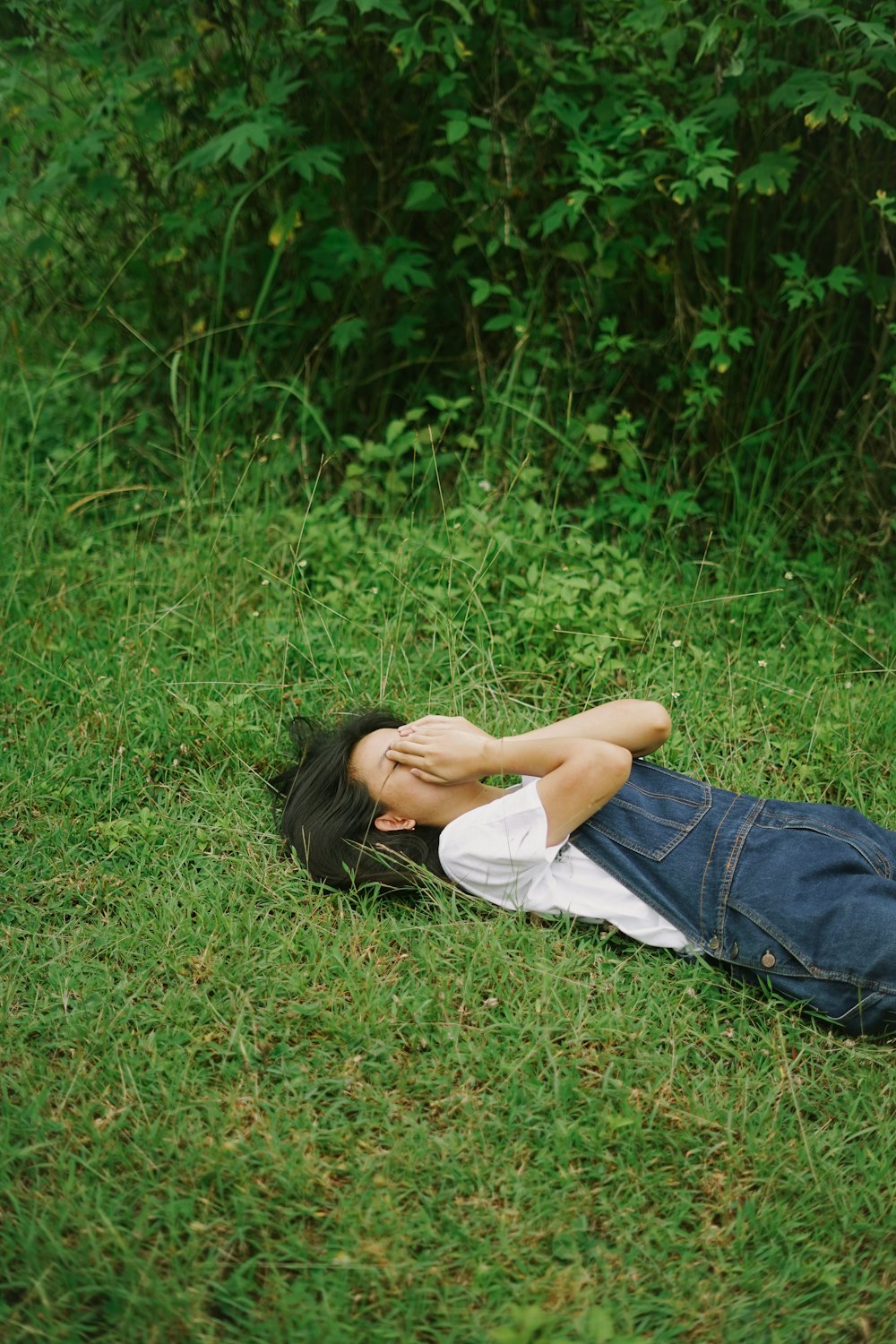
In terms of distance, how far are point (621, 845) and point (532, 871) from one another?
20cm

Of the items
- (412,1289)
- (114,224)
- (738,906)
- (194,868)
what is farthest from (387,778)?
(114,224)

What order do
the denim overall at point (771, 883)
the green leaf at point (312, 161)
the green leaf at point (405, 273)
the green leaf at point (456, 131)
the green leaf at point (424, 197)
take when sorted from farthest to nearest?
the green leaf at point (405, 273), the green leaf at point (424, 197), the green leaf at point (312, 161), the green leaf at point (456, 131), the denim overall at point (771, 883)

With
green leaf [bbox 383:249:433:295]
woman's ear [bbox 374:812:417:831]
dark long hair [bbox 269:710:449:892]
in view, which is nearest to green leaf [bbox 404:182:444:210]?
green leaf [bbox 383:249:433:295]

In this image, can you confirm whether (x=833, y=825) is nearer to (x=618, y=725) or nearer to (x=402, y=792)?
(x=618, y=725)

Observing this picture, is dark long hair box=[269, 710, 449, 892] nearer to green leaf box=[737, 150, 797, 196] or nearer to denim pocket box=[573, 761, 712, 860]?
denim pocket box=[573, 761, 712, 860]

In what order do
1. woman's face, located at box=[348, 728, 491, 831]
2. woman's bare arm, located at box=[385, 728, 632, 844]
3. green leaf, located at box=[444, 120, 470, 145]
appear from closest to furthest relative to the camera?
woman's bare arm, located at box=[385, 728, 632, 844], woman's face, located at box=[348, 728, 491, 831], green leaf, located at box=[444, 120, 470, 145]

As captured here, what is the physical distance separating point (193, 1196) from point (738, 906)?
120 cm

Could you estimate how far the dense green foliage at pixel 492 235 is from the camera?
379 cm

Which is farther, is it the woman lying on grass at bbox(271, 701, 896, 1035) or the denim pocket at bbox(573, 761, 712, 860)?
the denim pocket at bbox(573, 761, 712, 860)

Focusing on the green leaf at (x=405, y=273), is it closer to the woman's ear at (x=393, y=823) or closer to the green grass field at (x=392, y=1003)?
the green grass field at (x=392, y=1003)

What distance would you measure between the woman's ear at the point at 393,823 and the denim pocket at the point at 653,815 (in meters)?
0.40

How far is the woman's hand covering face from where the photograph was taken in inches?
98.3

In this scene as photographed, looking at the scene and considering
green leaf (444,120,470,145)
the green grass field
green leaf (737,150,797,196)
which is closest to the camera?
the green grass field

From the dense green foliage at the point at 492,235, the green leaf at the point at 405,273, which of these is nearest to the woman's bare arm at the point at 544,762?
the dense green foliage at the point at 492,235
